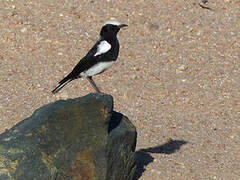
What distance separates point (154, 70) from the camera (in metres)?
10.3

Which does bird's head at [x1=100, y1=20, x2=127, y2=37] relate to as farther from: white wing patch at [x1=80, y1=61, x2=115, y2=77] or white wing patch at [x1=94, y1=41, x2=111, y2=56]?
white wing patch at [x1=80, y1=61, x2=115, y2=77]

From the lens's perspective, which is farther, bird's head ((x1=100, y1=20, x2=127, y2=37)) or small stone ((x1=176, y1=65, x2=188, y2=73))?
small stone ((x1=176, y1=65, x2=188, y2=73))

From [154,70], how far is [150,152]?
280 centimetres

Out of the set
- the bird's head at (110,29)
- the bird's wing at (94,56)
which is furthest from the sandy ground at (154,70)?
the bird's head at (110,29)

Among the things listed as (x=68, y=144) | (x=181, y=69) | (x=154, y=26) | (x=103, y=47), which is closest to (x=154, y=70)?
(x=181, y=69)

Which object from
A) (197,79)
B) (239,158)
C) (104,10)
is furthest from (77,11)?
(239,158)

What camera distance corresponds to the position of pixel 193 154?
801cm

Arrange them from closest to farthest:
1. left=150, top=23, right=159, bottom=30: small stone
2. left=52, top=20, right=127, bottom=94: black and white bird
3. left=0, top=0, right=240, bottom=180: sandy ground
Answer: left=52, top=20, right=127, bottom=94: black and white bird
left=0, top=0, right=240, bottom=180: sandy ground
left=150, top=23, right=159, bottom=30: small stone

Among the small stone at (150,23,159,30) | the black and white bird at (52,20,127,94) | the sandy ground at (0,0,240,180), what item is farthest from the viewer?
the small stone at (150,23,159,30)

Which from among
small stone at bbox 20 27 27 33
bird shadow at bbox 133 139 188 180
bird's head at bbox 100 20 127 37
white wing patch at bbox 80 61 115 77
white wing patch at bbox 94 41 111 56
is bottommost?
bird shadow at bbox 133 139 188 180

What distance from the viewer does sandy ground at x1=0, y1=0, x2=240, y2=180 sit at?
8.38 metres

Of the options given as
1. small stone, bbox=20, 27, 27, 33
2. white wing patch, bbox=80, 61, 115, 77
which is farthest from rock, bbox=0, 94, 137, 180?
small stone, bbox=20, 27, 27, 33

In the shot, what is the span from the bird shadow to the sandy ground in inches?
0.6

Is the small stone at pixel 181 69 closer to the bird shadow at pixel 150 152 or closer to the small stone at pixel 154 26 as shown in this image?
the small stone at pixel 154 26
